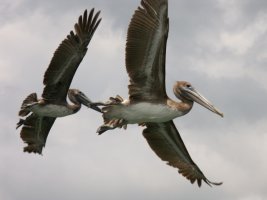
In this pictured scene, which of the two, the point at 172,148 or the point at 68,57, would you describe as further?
the point at 68,57

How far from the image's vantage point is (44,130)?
32562mm

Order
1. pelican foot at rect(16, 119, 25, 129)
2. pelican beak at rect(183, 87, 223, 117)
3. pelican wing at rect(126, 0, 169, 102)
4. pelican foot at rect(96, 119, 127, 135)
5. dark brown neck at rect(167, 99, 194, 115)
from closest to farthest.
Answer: pelican wing at rect(126, 0, 169, 102) → dark brown neck at rect(167, 99, 194, 115) → pelican foot at rect(96, 119, 127, 135) → pelican beak at rect(183, 87, 223, 117) → pelican foot at rect(16, 119, 25, 129)

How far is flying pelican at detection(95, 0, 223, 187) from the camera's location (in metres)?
23.5

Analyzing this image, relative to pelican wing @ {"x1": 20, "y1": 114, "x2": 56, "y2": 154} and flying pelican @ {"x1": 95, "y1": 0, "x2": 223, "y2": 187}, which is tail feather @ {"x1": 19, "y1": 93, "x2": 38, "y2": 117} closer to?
pelican wing @ {"x1": 20, "y1": 114, "x2": 56, "y2": 154}

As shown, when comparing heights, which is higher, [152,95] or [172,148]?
[152,95]

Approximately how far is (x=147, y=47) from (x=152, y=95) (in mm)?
1726

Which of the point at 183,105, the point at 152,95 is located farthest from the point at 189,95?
the point at 152,95

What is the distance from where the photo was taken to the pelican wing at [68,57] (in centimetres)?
3078

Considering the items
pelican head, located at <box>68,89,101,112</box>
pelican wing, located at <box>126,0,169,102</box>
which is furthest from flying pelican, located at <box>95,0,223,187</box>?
pelican head, located at <box>68,89,101,112</box>

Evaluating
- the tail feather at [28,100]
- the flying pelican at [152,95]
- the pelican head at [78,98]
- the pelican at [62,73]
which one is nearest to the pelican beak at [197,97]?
the flying pelican at [152,95]

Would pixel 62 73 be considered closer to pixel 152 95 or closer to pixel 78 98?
pixel 78 98

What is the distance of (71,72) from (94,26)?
6.51ft

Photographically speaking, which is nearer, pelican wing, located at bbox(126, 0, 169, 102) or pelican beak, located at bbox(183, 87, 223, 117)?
pelican wing, located at bbox(126, 0, 169, 102)

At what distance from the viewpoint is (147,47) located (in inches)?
933
